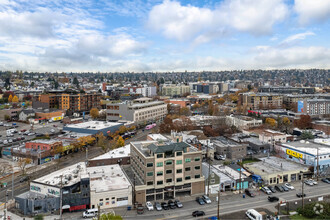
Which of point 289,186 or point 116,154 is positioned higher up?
point 116,154

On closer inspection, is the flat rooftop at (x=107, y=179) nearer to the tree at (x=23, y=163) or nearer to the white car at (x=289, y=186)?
the tree at (x=23, y=163)

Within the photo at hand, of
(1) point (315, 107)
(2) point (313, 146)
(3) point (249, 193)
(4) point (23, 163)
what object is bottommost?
(3) point (249, 193)

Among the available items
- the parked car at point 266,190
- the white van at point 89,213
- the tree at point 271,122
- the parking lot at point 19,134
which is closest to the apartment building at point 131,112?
the parking lot at point 19,134

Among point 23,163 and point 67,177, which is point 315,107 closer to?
point 67,177

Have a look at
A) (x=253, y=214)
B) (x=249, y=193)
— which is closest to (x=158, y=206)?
(x=253, y=214)

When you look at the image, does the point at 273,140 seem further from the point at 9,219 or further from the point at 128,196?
the point at 9,219

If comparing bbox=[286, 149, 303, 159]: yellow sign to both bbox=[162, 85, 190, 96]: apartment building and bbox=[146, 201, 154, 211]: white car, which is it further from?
bbox=[162, 85, 190, 96]: apartment building
